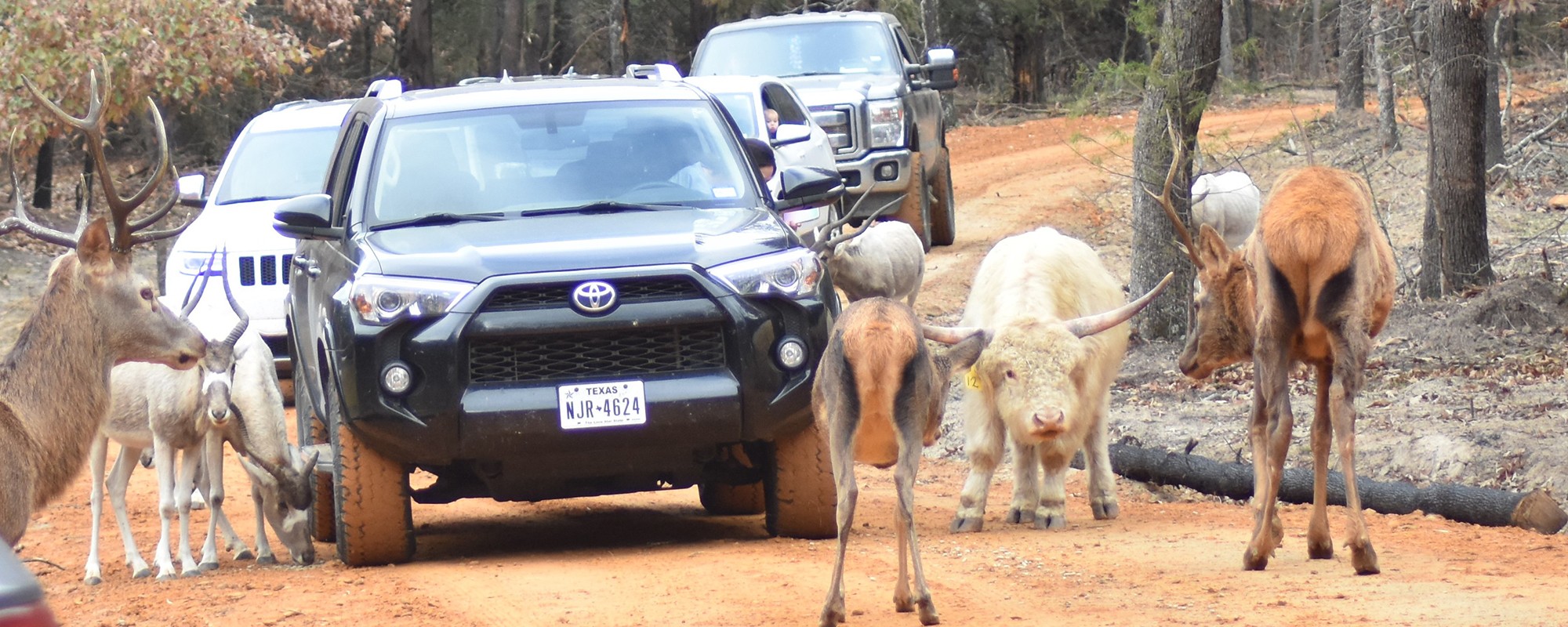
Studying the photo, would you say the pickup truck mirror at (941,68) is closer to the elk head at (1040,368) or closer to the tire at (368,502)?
the elk head at (1040,368)

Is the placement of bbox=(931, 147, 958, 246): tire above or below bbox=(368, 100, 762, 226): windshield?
below

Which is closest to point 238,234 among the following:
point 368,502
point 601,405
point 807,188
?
point 368,502

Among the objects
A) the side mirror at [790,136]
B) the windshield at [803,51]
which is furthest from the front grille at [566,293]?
the windshield at [803,51]

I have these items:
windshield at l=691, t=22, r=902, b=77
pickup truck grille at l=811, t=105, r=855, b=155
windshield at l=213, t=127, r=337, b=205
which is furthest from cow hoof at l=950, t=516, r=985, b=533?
windshield at l=691, t=22, r=902, b=77

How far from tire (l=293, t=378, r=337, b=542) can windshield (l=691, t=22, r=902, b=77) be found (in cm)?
933

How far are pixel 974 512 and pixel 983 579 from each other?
4.90 ft

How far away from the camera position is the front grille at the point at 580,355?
7.62m

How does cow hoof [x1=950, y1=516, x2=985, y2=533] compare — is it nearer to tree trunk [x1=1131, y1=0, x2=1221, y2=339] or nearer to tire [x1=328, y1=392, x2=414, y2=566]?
tire [x1=328, y1=392, x2=414, y2=566]

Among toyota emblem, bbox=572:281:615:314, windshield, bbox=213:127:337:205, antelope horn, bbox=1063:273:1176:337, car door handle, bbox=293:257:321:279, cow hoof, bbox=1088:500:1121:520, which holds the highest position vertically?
windshield, bbox=213:127:337:205

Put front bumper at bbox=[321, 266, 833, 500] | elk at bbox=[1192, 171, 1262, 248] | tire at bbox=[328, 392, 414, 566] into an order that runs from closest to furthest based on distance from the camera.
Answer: front bumper at bbox=[321, 266, 833, 500] < tire at bbox=[328, 392, 414, 566] < elk at bbox=[1192, 171, 1262, 248]

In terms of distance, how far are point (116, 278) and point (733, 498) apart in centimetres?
368

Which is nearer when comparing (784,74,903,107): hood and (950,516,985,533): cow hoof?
(950,516,985,533): cow hoof

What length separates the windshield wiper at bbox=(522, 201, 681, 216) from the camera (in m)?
8.48

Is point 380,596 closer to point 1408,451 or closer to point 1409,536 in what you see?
point 1409,536
